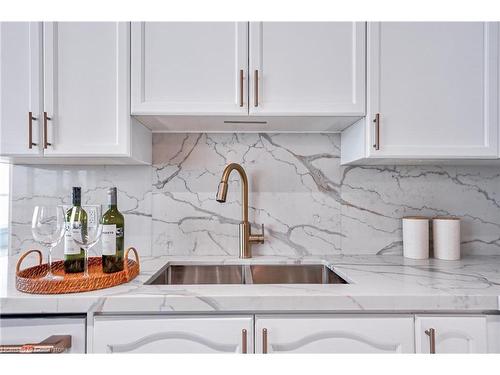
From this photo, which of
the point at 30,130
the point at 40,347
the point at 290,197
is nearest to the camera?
the point at 40,347

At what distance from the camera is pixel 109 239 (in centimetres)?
124

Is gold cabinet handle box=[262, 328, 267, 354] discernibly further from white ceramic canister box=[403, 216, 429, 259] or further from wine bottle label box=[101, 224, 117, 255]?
white ceramic canister box=[403, 216, 429, 259]

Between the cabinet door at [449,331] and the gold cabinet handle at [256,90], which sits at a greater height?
the gold cabinet handle at [256,90]

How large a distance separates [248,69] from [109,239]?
0.87 metres

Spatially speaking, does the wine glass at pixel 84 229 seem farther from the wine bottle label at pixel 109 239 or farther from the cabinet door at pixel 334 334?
the cabinet door at pixel 334 334

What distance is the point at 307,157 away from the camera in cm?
178

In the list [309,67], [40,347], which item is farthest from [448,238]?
[40,347]

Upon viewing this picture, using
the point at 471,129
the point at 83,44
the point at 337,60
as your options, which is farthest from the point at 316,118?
the point at 83,44

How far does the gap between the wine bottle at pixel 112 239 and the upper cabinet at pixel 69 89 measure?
250mm

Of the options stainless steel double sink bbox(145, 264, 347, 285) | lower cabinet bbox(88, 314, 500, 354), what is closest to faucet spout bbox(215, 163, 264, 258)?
stainless steel double sink bbox(145, 264, 347, 285)

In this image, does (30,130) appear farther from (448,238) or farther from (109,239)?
(448,238)

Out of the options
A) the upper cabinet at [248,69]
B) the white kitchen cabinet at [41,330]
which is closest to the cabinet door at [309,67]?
the upper cabinet at [248,69]

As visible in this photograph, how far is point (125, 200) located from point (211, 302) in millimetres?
898

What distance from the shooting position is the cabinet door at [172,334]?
107 cm
